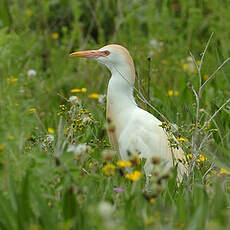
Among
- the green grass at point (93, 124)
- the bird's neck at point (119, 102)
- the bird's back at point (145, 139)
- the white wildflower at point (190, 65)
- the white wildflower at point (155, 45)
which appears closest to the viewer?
the green grass at point (93, 124)

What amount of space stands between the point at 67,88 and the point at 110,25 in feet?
6.49

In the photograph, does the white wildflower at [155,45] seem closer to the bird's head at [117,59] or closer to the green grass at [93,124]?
the green grass at [93,124]

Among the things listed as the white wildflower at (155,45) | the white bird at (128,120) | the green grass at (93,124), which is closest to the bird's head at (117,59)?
the white bird at (128,120)

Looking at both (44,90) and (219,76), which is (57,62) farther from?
(219,76)

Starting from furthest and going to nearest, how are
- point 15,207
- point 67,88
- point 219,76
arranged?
point 67,88 → point 219,76 → point 15,207

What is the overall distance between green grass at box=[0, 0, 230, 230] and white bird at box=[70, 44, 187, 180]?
0.13m

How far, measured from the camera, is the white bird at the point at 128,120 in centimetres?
399

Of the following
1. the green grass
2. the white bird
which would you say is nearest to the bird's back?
the white bird

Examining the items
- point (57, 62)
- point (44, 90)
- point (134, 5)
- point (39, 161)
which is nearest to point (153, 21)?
point (134, 5)

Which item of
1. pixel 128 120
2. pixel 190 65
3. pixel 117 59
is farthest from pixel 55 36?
pixel 128 120

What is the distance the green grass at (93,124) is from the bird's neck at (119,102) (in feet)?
0.42

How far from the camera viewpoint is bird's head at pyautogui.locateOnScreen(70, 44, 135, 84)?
4.33 meters

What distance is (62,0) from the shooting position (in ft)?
26.5

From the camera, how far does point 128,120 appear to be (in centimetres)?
421
